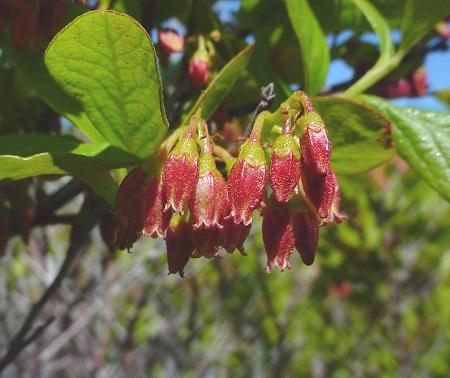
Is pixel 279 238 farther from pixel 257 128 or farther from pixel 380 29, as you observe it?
pixel 380 29

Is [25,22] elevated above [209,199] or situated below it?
above

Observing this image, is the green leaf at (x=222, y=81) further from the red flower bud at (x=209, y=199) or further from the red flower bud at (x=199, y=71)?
the red flower bud at (x=199, y=71)

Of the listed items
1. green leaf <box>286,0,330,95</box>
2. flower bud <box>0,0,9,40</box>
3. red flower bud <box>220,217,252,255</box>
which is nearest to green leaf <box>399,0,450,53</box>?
green leaf <box>286,0,330,95</box>

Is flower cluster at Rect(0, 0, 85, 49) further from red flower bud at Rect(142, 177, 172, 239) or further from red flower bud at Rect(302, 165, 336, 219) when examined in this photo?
red flower bud at Rect(302, 165, 336, 219)

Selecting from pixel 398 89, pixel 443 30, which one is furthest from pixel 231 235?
pixel 443 30

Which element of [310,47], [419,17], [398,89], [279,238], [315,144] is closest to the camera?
[315,144]

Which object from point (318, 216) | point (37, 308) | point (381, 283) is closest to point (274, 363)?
point (381, 283)

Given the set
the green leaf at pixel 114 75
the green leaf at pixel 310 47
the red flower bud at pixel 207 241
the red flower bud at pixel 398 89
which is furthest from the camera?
the red flower bud at pixel 398 89

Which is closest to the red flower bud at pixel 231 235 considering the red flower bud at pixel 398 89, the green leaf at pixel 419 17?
the green leaf at pixel 419 17
